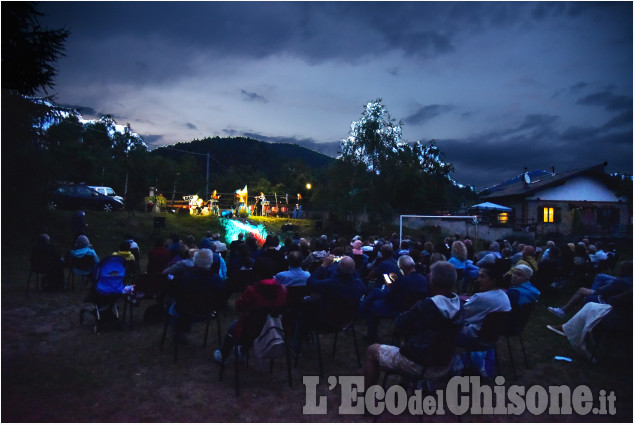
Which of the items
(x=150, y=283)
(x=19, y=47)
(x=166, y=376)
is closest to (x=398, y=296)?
(x=166, y=376)

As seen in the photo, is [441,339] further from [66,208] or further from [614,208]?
[614,208]

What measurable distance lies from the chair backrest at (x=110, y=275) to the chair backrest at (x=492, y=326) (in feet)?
16.0

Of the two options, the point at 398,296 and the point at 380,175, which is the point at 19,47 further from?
the point at 380,175

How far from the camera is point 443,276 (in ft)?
10.1

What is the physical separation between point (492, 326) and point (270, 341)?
2221 mm

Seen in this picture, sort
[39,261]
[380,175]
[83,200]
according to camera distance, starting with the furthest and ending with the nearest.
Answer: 1. [380,175]
2. [83,200]
3. [39,261]

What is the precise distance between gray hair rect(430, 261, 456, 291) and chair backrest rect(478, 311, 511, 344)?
2.80 ft

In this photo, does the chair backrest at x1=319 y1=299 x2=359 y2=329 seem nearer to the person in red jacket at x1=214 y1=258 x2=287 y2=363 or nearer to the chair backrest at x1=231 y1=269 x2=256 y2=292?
the person in red jacket at x1=214 y1=258 x2=287 y2=363

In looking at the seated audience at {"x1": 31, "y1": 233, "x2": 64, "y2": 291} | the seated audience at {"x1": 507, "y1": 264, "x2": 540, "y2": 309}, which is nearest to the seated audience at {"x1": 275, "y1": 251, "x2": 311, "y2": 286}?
the seated audience at {"x1": 507, "y1": 264, "x2": 540, "y2": 309}

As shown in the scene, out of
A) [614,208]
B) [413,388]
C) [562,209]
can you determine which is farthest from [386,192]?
[413,388]

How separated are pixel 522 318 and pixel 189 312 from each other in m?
3.87

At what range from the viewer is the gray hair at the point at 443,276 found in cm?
305

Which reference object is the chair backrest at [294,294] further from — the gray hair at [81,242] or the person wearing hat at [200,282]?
the gray hair at [81,242]

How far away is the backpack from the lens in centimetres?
364
